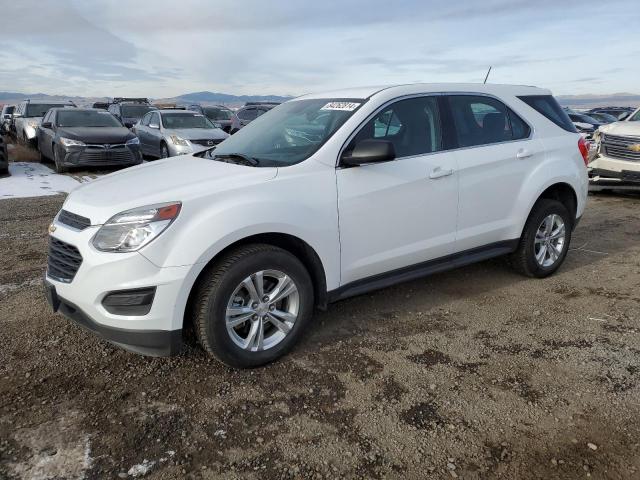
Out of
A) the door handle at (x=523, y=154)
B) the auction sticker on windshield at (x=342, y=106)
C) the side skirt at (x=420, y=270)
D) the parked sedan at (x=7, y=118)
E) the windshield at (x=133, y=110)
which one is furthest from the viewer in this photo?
the parked sedan at (x=7, y=118)

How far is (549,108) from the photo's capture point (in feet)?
16.2

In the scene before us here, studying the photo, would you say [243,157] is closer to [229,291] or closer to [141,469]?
[229,291]

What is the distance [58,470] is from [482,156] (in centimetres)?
355

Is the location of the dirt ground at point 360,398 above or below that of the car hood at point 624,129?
below

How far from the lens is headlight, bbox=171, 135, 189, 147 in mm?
12273

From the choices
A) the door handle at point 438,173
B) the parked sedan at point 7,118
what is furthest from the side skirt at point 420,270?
the parked sedan at point 7,118

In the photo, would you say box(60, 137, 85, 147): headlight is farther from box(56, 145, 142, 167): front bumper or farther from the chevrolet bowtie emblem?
the chevrolet bowtie emblem

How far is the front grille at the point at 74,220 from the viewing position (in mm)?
3047

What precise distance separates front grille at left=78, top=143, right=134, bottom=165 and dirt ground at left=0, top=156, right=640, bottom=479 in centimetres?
768

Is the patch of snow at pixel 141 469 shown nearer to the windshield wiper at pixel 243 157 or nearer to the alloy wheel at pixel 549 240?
the windshield wiper at pixel 243 157

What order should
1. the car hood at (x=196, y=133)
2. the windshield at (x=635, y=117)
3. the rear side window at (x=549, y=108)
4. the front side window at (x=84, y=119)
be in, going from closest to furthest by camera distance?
the rear side window at (x=549, y=108)
the windshield at (x=635, y=117)
the front side window at (x=84, y=119)
the car hood at (x=196, y=133)

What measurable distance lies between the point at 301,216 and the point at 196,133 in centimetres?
1024

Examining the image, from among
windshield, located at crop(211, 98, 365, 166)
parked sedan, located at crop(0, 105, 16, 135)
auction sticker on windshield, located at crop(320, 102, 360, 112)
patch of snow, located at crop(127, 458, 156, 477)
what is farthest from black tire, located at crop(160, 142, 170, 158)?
parked sedan, located at crop(0, 105, 16, 135)

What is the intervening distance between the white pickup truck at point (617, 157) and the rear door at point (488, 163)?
5370mm
